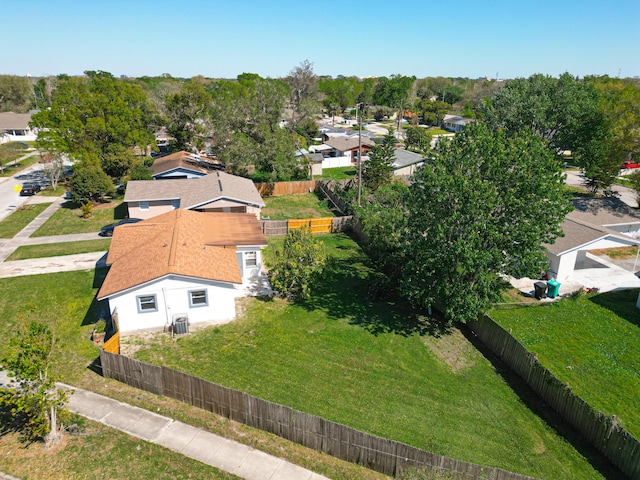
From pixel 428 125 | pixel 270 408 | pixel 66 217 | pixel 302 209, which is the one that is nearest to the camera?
pixel 270 408

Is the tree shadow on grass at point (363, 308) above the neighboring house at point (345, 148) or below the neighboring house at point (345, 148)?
below

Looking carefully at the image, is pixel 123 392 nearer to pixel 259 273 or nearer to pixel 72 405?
pixel 72 405

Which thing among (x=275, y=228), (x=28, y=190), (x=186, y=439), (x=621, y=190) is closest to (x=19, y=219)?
(x=28, y=190)

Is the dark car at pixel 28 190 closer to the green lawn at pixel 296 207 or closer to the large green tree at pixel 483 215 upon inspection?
the green lawn at pixel 296 207

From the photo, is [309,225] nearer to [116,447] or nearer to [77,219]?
[77,219]

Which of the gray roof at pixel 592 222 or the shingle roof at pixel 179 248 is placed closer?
the shingle roof at pixel 179 248

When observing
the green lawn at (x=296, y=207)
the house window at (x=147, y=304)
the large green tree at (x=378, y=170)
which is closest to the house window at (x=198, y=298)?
the house window at (x=147, y=304)

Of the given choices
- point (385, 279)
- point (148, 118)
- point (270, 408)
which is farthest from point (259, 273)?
point (148, 118)
